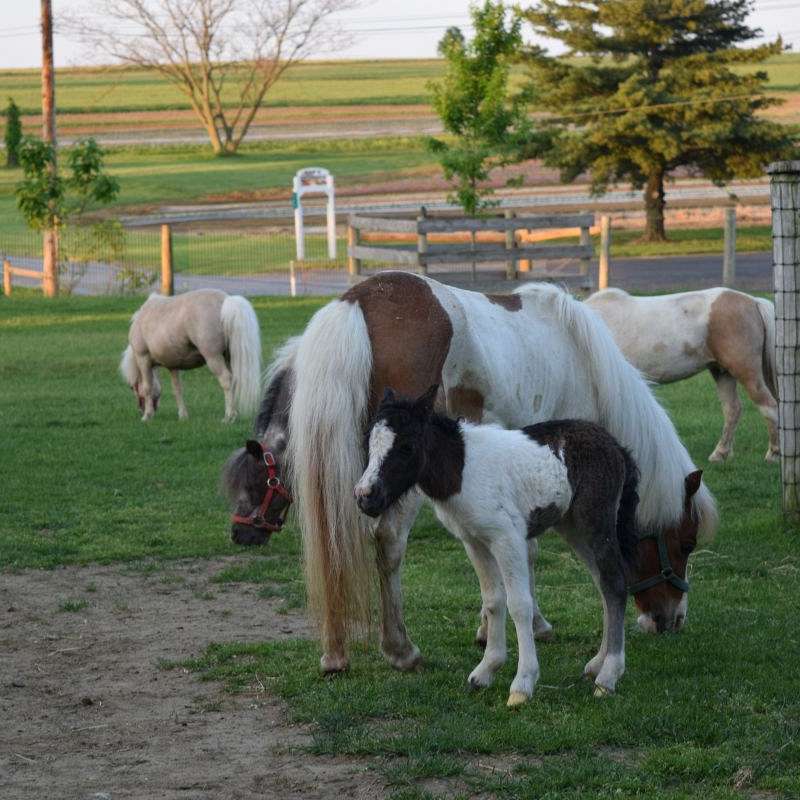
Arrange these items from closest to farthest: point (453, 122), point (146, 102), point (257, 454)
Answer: point (257, 454), point (453, 122), point (146, 102)

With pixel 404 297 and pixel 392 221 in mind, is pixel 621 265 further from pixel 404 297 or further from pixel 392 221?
pixel 404 297

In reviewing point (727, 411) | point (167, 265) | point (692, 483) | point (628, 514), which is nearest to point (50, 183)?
point (167, 265)

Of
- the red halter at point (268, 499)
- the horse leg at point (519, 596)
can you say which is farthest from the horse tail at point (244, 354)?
the horse leg at point (519, 596)

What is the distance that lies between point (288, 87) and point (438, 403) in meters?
91.1

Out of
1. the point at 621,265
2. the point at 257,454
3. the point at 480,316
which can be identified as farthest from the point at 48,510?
the point at 621,265

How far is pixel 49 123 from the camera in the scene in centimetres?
2864

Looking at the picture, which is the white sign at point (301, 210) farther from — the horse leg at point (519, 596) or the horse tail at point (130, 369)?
the horse leg at point (519, 596)

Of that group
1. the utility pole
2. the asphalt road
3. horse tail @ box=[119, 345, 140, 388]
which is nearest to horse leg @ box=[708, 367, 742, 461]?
horse tail @ box=[119, 345, 140, 388]

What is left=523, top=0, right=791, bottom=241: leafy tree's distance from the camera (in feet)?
106

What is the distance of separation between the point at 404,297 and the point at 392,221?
16.4m

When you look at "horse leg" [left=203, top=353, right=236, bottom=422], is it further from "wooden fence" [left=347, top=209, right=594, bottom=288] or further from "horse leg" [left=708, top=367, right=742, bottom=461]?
"wooden fence" [left=347, top=209, right=594, bottom=288]

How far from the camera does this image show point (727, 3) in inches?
1313

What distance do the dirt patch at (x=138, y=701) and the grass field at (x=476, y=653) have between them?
0.15m

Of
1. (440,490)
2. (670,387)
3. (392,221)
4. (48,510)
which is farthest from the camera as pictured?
(392,221)
